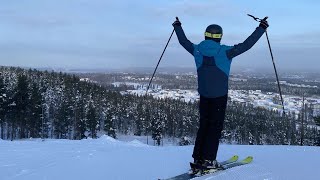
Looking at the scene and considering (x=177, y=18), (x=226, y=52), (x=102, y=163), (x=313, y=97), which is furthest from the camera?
(x=313, y=97)

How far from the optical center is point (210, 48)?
18.0 ft

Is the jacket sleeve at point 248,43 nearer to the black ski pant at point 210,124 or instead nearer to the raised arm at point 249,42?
the raised arm at point 249,42

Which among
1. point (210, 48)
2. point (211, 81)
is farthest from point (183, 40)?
point (211, 81)

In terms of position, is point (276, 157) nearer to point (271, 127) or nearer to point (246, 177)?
point (246, 177)

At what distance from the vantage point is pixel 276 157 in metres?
7.05

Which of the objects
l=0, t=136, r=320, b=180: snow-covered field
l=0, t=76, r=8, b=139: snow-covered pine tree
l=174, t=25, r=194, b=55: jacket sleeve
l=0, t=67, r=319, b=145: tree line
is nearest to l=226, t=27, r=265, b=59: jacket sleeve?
l=174, t=25, r=194, b=55: jacket sleeve

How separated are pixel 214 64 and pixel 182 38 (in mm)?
714

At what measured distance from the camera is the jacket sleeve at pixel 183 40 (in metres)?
5.79

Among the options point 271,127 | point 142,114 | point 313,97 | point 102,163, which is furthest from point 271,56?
point 313,97

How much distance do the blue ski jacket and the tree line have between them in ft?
137

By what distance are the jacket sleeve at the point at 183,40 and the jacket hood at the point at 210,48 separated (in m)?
0.27

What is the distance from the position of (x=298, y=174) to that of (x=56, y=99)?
225ft

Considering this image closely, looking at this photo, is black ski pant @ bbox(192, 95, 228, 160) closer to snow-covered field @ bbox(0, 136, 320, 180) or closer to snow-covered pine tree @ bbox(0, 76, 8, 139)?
snow-covered field @ bbox(0, 136, 320, 180)

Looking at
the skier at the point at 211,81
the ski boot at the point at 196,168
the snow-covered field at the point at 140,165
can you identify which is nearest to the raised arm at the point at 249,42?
the skier at the point at 211,81
